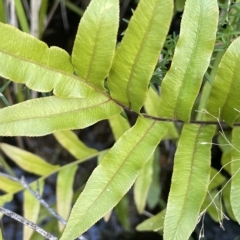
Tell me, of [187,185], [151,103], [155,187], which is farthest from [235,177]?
[155,187]

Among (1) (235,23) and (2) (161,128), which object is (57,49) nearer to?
(2) (161,128)

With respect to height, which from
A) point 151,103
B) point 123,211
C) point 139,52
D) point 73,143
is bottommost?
point 123,211

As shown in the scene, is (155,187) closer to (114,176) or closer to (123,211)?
(123,211)

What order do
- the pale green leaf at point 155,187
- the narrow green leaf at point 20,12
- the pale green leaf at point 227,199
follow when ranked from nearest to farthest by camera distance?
the narrow green leaf at point 20,12
the pale green leaf at point 227,199
the pale green leaf at point 155,187

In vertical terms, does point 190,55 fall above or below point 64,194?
above

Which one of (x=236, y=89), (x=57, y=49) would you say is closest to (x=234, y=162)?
(x=236, y=89)

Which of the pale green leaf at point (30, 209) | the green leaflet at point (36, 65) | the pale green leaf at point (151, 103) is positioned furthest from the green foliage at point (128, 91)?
the pale green leaf at point (30, 209)

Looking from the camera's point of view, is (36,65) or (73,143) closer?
(36,65)

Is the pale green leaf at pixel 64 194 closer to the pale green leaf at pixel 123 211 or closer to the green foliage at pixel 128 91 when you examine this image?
the pale green leaf at pixel 123 211
